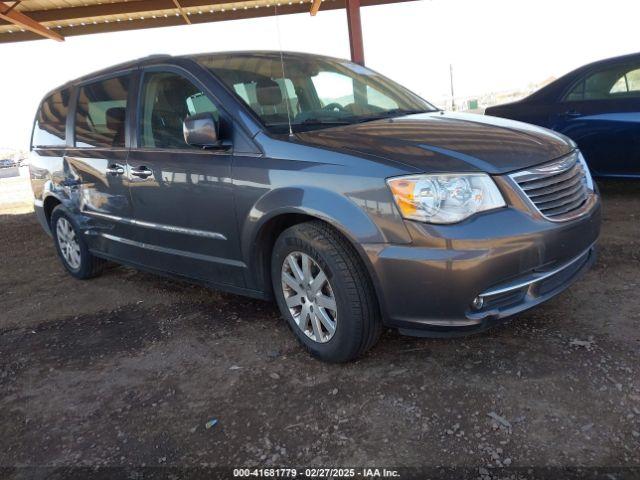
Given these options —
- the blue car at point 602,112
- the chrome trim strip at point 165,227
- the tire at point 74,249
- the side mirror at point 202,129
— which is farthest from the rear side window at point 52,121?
the blue car at point 602,112

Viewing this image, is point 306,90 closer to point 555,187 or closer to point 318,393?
point 555,187

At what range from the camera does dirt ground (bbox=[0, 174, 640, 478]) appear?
2.06 m

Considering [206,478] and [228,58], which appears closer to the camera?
[206,478]

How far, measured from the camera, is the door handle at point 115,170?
142 inches

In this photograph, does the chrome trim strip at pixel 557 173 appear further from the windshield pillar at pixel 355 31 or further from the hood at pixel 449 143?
the windshield pillar at pixel 355 31

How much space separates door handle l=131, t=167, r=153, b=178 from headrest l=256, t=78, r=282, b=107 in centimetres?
88

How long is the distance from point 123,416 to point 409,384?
135cm

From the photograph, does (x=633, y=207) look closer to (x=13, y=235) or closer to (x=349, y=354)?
(x=349, y=354)

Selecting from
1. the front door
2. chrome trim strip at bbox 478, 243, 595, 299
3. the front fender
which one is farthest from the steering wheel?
chrome trim strip at bbox 478, 243, 595, 299

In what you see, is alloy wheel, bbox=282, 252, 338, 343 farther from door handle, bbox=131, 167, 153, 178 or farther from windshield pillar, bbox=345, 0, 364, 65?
windshield pillar, bbox=345, 0, 364, 65

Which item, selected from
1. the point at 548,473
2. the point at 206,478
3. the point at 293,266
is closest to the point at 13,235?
the point at 293,266

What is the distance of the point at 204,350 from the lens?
10.2ft

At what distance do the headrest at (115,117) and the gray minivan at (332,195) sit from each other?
3cm

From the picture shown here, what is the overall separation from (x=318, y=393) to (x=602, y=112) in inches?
172
